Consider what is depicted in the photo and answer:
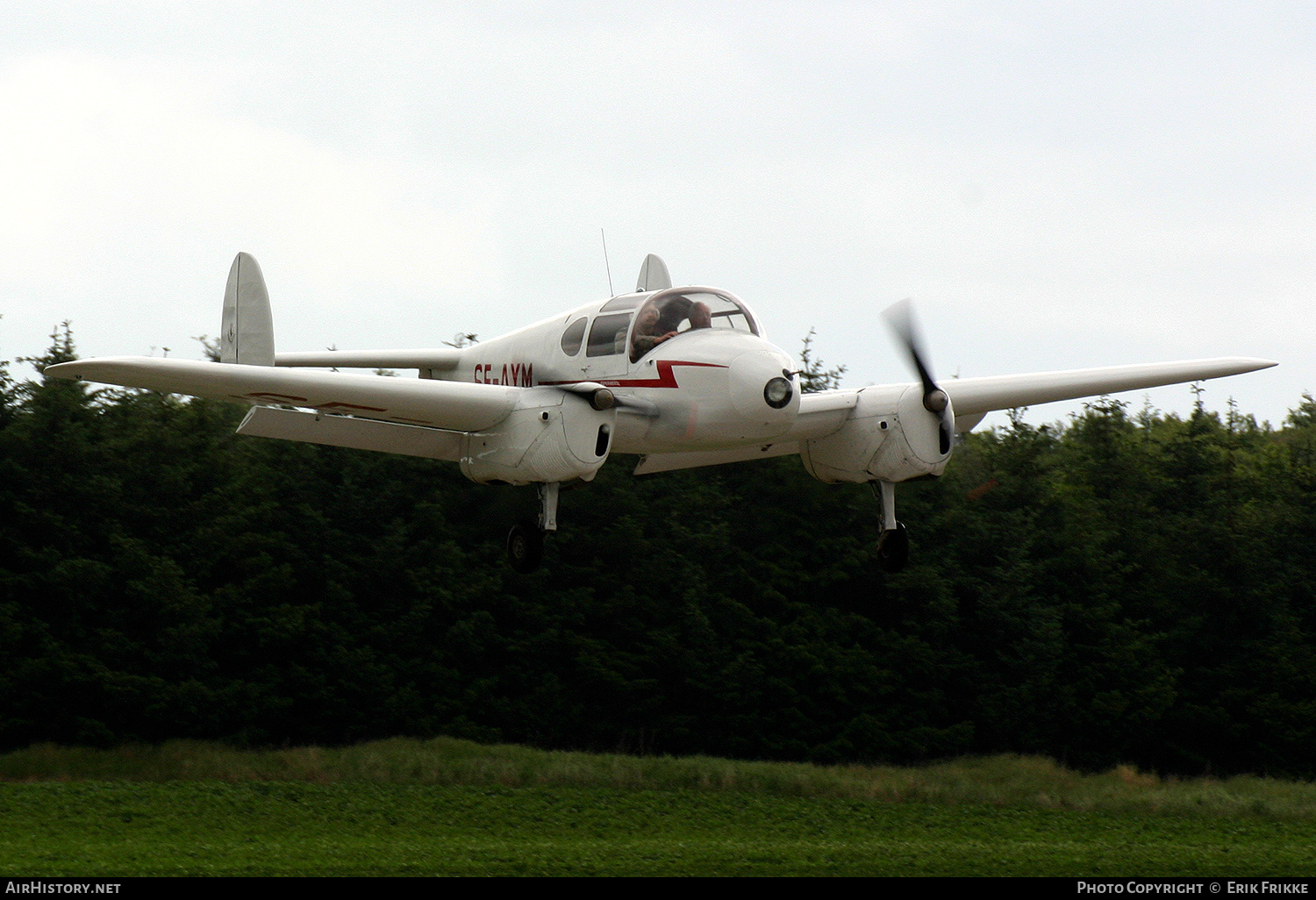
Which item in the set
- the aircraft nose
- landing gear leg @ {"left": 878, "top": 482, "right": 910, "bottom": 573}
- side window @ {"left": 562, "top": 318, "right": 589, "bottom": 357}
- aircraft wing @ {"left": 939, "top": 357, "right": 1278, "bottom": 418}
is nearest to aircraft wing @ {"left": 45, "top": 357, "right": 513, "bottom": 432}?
side window @ {"left": 562, "top": 318, "right": 589, "bottom": 357}

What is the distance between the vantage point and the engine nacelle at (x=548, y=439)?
52.9ft

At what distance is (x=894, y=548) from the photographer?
58.1 ft

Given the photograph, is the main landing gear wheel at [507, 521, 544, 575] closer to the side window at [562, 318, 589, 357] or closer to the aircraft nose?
the side window at [562, 318, 589, 357]

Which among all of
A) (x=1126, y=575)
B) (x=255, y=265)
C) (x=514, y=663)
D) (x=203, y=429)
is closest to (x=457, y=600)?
(x=514, y=663)

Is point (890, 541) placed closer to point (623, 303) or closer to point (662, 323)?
point (662, 323)

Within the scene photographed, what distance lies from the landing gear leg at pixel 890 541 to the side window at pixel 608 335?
4072 mm

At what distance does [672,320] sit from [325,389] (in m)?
4.26

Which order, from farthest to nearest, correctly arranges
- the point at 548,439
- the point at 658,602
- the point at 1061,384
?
the point at 658,602 → the point at 1061,384 → the point at 548,439

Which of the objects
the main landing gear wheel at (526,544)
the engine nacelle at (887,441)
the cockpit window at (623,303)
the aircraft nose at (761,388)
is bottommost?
the main landing gear wheel at (526,544)

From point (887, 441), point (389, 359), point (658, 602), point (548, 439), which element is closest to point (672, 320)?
point (548, 439)

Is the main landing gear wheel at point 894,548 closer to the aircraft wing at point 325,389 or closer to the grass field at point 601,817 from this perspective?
the aircraft wing at point 325,389

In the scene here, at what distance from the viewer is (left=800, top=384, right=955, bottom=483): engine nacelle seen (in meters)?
17.5

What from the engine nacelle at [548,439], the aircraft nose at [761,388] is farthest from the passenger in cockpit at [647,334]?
the aircraft nose at [761,388]

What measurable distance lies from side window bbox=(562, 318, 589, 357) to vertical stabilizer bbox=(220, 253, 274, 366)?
394 centimetres
